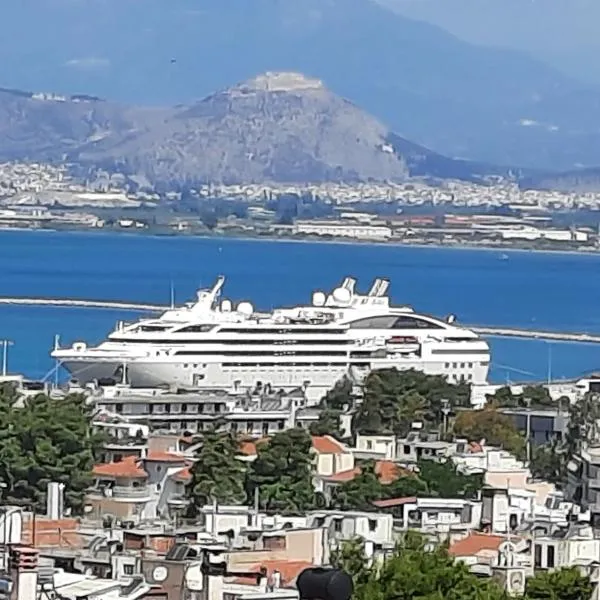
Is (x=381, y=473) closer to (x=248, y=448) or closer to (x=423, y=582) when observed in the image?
(x=248, y=448)

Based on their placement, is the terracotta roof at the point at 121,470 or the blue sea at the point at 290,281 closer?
the terracotta roof at the point at 121,470

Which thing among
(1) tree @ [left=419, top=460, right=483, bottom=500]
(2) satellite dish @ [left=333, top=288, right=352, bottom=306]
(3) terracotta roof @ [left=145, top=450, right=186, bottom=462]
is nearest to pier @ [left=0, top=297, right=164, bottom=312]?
(2) satellite dish @ [left=333, top=288, right=352, bottom=306]

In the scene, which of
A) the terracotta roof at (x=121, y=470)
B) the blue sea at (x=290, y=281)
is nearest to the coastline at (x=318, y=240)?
the blue sea at (x=290, y=281)

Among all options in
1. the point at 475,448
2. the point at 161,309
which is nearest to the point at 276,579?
the point at 475,448

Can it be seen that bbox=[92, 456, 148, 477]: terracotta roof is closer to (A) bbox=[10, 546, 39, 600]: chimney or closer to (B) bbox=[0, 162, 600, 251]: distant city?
(A) bbox=[10, 546, 39, 600]: chimney

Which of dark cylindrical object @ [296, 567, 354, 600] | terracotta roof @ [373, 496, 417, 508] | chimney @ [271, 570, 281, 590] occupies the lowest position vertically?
terracotta roof @ [373, 496, 417, 508]

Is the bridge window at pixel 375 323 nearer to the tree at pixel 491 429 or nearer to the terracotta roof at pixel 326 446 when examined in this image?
the tree at pixel 491 429

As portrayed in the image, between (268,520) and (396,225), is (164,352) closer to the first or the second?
(268,520)
